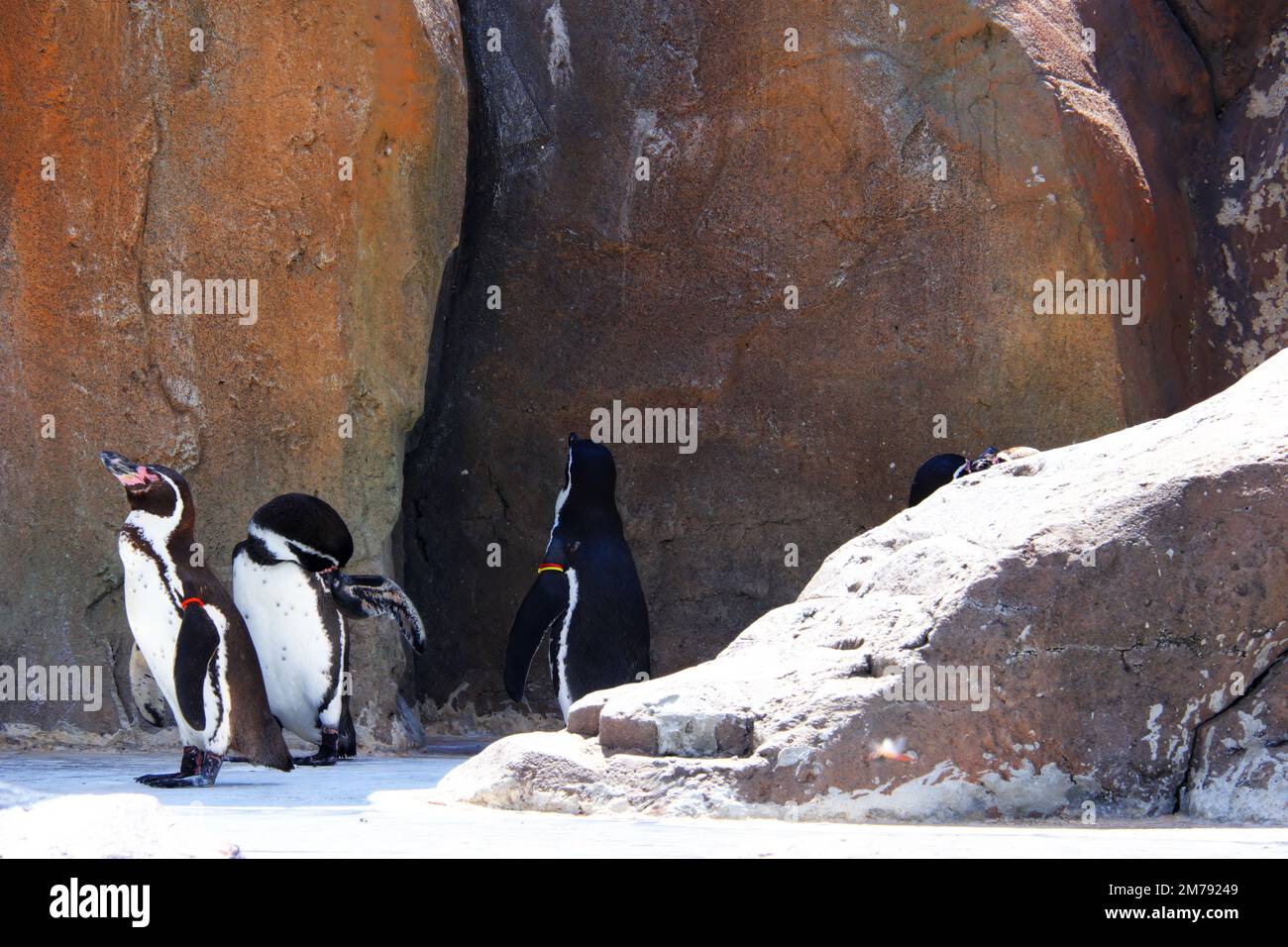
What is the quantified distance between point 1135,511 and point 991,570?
14.5 inches

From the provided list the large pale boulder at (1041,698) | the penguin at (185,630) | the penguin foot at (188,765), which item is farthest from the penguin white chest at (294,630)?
the large pale boulder at (1041,698)

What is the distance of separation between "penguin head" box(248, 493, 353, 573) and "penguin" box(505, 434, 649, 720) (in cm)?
97

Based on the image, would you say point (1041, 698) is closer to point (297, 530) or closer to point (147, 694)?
point (297, 530)

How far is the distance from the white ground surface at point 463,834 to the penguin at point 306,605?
1.75 m

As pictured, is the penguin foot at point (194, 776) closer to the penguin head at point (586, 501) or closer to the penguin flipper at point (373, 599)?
the penguin flipper at point (373, 599)

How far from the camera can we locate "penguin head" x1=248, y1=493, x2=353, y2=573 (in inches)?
239

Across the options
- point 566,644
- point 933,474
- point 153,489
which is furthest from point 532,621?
point 153,489

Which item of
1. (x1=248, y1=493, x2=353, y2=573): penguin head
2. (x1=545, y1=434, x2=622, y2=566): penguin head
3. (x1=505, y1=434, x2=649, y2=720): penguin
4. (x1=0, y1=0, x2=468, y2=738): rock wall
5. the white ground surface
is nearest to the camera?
the white ground surface

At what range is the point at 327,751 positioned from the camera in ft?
19.9

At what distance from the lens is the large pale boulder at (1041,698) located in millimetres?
3693

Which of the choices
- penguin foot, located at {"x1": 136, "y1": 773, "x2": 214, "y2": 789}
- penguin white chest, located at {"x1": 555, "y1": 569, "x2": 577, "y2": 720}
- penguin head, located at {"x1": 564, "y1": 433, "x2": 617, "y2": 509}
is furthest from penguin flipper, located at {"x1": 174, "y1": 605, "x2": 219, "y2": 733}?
penguin head, located at {"x1": 564, "y1": 433, "x2": 617, "y2": 509}

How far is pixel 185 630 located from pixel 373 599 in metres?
1.13

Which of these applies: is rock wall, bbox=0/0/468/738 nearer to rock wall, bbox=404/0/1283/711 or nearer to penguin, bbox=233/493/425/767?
penguin, bbox=233/493/425/767

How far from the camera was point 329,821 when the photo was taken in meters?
3.53
